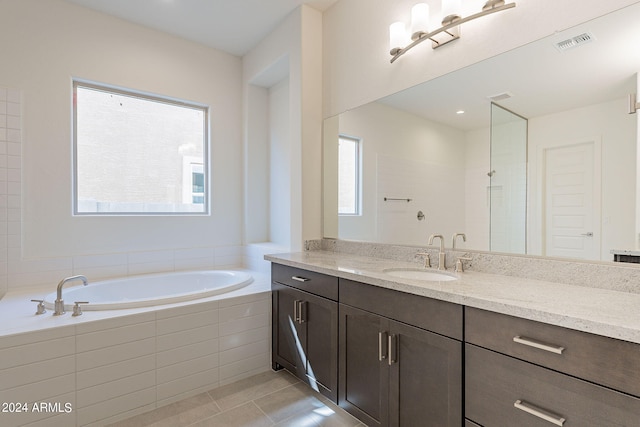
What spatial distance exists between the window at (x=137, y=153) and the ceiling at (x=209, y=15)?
2.01 ft

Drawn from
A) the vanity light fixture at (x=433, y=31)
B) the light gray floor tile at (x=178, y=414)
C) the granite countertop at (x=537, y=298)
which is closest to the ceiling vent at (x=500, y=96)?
the vanity light fixture at (x=433, y=31)

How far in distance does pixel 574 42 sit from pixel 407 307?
1.32m

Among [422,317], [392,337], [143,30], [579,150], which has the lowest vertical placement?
[392,337]

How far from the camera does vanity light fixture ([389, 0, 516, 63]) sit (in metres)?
1.53

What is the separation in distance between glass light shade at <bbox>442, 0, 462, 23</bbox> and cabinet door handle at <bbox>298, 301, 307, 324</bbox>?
176 cm

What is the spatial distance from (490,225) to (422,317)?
0.68m

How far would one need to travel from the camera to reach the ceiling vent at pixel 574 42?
1.29 m

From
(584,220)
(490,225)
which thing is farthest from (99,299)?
(584,220)

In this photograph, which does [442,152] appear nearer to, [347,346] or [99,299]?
[347,346]

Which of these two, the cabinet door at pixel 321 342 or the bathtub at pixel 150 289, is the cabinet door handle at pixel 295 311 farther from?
the bathtub at pixel 150 289

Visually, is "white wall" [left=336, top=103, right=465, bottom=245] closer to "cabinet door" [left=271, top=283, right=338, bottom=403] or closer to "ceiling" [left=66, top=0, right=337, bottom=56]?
"cabinet door" [left=271, top=283, right=338, bottom=403]

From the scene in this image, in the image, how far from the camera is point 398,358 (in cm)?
141

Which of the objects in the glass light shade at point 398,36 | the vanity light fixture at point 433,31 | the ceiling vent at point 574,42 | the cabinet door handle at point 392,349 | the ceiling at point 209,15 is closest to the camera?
the ceiling vent at point 574,42

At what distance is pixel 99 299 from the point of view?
2.41 m
